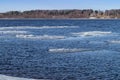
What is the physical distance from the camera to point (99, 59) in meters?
23.4

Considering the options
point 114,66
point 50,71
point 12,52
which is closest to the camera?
point 50,71

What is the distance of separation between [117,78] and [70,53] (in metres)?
8.08

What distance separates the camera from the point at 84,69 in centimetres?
2033

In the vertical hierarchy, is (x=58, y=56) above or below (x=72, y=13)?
above

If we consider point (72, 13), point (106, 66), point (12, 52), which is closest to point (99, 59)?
point (106, 66)

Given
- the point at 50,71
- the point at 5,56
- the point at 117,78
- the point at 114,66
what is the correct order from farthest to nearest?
the point at 5,56
the point at 114,66
the point at 50,71
the point at 117,78

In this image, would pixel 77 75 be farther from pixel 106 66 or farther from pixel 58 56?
pixel 58 56

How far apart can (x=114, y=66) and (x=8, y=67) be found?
5.28 meters

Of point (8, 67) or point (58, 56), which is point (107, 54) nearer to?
point (58, 56)

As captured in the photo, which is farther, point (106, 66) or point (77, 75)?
point (106, 66)

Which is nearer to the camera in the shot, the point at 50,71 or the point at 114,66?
the point at 50,71

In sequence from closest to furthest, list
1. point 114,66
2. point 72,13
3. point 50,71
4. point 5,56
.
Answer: point 50,71, point 114,66, point 5,56, point 72,13

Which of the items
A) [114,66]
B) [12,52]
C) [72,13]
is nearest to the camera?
[114,66]

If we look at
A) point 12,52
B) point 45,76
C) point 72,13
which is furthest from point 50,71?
point 72,13
